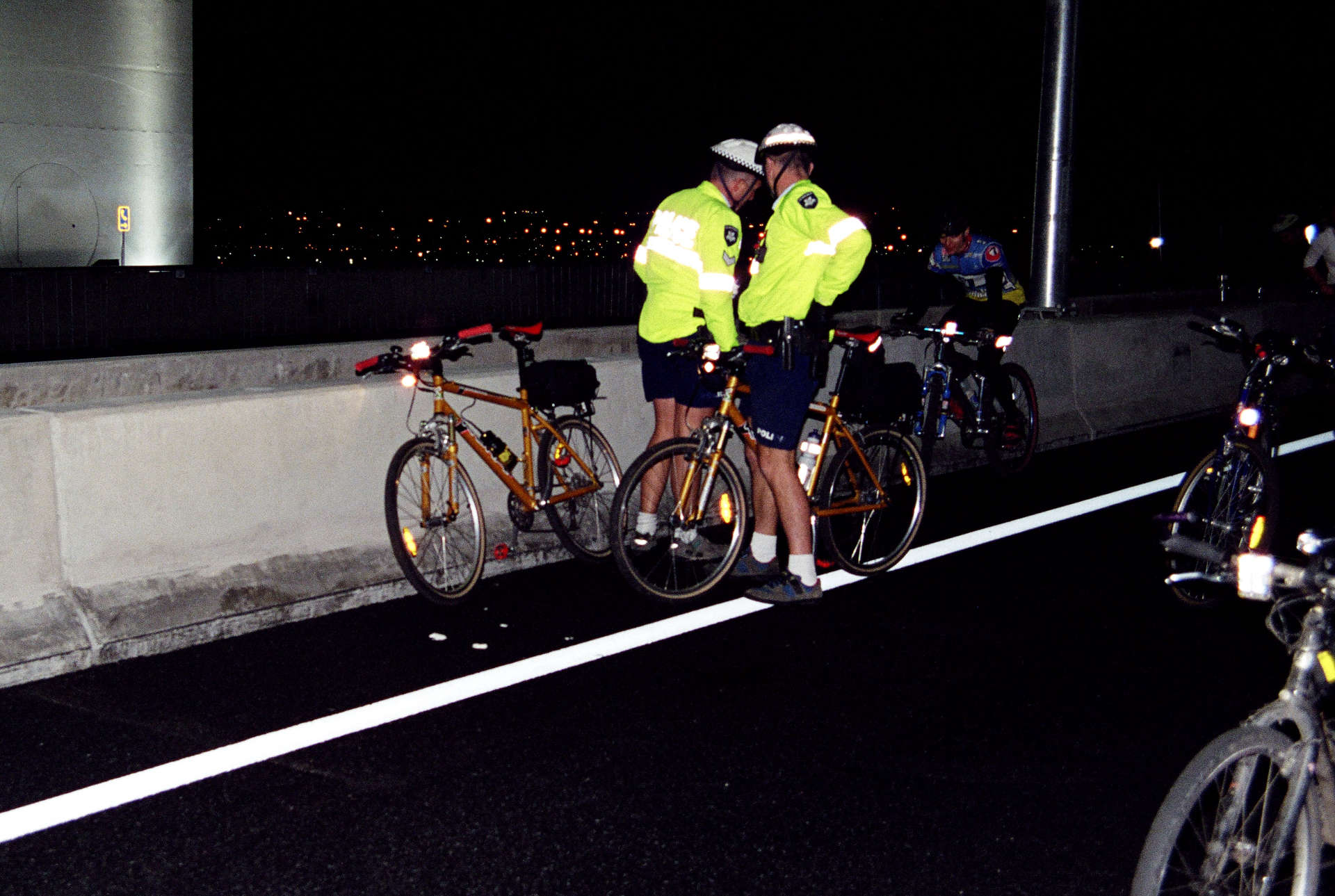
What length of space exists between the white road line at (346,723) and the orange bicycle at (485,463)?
31.6 inches

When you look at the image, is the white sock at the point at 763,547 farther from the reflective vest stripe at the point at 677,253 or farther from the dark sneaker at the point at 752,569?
the reflective vest stripe at the point at 677,253

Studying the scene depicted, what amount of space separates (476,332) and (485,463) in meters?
0.75

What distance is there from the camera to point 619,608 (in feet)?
23.2

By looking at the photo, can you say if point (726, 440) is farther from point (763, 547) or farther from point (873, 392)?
point (873, 392)

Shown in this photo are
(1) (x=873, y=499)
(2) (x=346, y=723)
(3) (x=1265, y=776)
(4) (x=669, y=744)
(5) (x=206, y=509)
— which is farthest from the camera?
(1) (x=873, y=499)

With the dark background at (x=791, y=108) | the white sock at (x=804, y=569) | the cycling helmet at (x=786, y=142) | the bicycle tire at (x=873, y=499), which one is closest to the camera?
the cycling helmet at (x=786, y=142)

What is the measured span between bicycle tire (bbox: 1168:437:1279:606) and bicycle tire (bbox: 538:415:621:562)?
2.81 meters

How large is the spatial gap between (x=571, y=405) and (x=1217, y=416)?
8.18 m

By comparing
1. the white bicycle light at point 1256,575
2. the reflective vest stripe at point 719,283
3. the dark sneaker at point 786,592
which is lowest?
the dark sneaker at point 786,592

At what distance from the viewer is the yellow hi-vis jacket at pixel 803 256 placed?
22.4 ft

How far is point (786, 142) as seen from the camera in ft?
22.5

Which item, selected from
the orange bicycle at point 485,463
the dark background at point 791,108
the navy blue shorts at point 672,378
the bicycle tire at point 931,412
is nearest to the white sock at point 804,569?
the orange bicycle at point 485,463

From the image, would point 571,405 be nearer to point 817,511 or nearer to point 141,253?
point 817,511

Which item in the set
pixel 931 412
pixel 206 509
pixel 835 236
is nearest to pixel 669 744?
pixel 206 509
